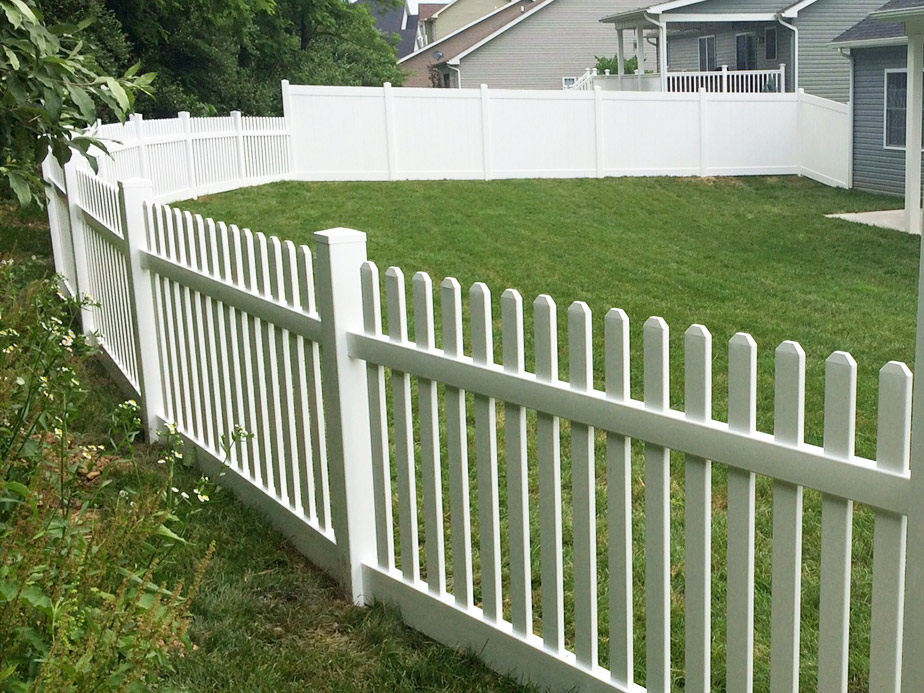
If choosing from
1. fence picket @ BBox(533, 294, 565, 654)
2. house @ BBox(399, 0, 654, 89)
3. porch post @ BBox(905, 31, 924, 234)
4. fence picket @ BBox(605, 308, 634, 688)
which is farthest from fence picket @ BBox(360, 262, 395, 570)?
house @ BBox(399, 0, 654, 89)

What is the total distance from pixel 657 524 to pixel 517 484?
1.88 feet

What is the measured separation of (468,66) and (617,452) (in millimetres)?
41823

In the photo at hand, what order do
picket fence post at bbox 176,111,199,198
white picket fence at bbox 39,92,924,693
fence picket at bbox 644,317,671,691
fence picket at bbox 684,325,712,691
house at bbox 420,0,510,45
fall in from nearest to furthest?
white picket fence at bbox 39,92,924,693, fence picket at bbox 684,325,712,691, fence picket at bbox 644,317,671,691, picket fence post at bbox 176,111,199,198, house at bbox 420,0,510,45

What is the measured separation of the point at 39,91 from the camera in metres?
3.80

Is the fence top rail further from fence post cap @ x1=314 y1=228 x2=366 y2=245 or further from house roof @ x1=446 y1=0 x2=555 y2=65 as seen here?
house roof @ x1=446 y1=0 x2=555 y2=65

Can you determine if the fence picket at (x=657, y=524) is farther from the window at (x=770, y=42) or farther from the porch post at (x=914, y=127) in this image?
the window at (x=770, y=42)

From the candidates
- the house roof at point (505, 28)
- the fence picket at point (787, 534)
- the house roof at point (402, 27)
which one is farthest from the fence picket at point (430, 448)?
the house roof at point (402, 27)

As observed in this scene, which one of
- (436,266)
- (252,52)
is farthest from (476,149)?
(252,52)

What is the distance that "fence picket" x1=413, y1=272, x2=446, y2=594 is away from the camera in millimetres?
3609

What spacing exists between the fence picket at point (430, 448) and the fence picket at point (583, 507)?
24.4 inches

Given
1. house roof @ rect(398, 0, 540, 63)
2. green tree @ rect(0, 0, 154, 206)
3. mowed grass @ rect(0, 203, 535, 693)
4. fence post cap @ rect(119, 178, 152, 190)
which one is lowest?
mowed grass @ rect(0, 203, 535, 693)

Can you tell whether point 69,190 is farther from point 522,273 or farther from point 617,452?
point 617,452

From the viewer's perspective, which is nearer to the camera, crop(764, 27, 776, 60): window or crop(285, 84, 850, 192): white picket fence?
crop(285, 84, 850, 192): white picket fence

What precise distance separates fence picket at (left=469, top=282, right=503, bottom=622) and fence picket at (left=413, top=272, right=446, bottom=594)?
221 millimetres
